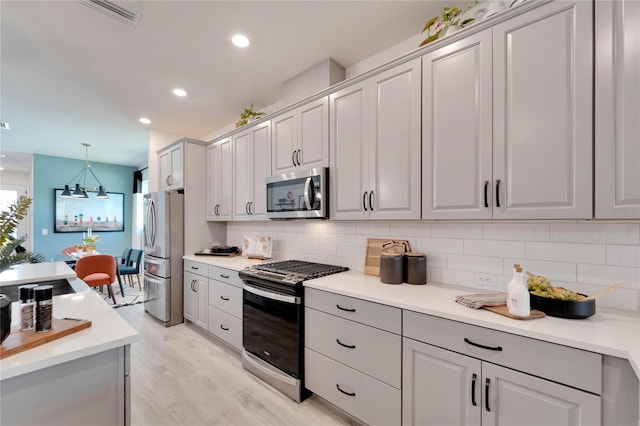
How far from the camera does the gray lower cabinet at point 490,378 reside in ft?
3.51

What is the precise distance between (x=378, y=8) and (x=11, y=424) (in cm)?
280

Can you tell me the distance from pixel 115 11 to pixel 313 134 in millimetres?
1684

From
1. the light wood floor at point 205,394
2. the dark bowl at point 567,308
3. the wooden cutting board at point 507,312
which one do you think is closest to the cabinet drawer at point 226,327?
the light wood floor at point 205,394

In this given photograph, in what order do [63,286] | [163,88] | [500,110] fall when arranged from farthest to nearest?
[163,88]
[63,286]
[500,110]

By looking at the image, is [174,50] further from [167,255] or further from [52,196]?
[52,196]

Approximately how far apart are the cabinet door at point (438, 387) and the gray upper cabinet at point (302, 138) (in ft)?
5.23

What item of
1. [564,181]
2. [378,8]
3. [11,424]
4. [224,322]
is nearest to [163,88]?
[378,8]

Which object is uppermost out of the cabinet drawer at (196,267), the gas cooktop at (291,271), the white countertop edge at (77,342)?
the white countertop edge at (77,342)

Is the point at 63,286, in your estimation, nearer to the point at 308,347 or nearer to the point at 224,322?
the point at 224,322

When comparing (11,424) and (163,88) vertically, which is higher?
(163,88)

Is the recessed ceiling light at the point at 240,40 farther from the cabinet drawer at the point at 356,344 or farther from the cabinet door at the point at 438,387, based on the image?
the cabinet door at the point at 438,387

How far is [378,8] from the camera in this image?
192 centimetres

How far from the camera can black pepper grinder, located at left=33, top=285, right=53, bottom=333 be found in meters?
1.05

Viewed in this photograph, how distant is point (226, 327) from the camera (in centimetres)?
284
